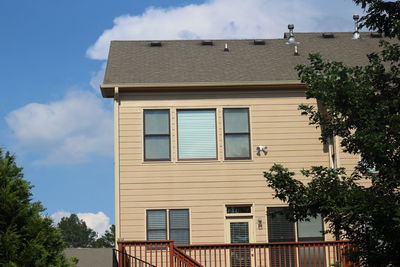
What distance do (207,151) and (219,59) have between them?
351cm

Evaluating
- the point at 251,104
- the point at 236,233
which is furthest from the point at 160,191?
the point at 251,104

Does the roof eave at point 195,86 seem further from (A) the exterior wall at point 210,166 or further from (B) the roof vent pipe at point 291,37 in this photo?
(B) the roof vent pipe at point 291,37

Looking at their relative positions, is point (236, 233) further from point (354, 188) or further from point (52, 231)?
point (52, 231)

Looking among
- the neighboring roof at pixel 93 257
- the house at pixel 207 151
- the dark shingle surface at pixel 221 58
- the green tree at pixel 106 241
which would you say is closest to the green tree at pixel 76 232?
the green tree at pixel 106 241

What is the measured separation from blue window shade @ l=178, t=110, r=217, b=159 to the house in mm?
28

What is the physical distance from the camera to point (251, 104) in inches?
768

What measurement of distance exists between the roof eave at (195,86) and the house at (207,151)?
0.03m

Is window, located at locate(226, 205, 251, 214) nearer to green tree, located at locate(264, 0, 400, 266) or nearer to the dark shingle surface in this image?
the dark shingle surface

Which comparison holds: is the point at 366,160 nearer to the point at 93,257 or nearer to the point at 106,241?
the point at 93,257

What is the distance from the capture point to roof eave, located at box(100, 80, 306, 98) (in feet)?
62.6

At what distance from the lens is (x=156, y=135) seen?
1919 centimetres

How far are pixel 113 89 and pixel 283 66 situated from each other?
5.11 meters

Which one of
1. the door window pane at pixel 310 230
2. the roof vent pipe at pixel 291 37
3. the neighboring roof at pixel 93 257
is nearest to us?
the door window pane at pixel 310 230

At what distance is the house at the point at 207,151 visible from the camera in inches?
734
